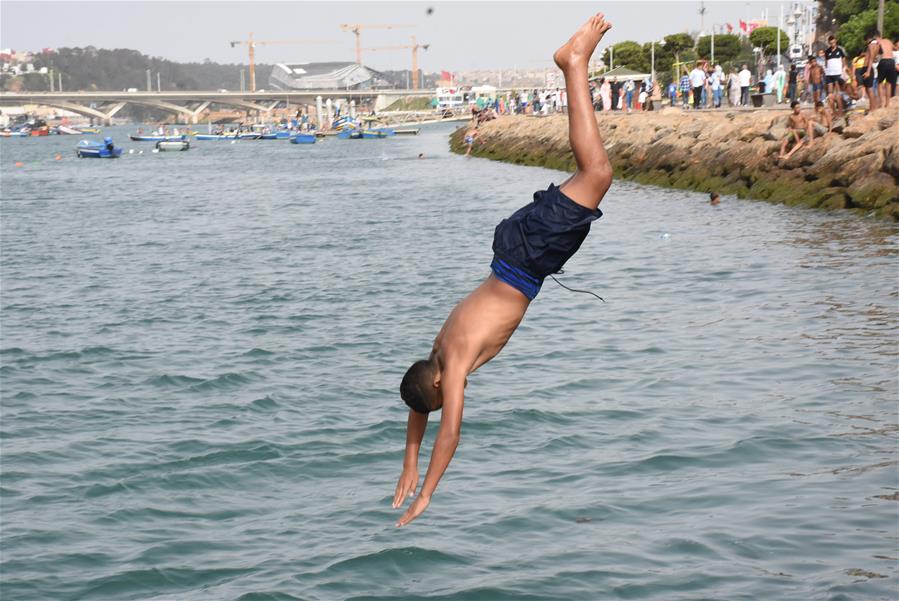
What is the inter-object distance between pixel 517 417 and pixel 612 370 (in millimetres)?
2607

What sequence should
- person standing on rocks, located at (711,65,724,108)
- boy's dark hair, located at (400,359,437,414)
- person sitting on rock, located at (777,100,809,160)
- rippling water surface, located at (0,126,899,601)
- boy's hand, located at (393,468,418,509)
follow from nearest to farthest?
boy's dark hair, located at (400,359,437,414)
boy's hand, located at (393,468,418,509)
rippling water surface, located at (0,126,899,601)
person sitting on rock, located at (777,100,809,160)
person standing on rocks, located at (711,65,724,108)

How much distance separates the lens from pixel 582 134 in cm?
698

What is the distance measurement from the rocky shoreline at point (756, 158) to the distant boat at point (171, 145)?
60.9 m

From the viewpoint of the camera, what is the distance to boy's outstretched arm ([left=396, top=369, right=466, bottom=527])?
22.7ft

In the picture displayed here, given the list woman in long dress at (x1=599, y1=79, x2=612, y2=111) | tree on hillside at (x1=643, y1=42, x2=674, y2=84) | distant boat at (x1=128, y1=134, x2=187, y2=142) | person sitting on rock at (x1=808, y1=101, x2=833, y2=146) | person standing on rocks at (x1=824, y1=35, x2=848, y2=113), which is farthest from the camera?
distant boat at (x1=128, y1=134, x2=187, y2=142)

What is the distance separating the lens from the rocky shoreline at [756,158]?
30.3 m

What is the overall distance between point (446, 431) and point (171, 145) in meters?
111

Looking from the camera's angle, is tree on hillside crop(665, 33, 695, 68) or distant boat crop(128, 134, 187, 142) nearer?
tree on hillside crop(665, 33, 695, 68)

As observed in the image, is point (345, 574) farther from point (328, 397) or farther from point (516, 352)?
point (516, 352)

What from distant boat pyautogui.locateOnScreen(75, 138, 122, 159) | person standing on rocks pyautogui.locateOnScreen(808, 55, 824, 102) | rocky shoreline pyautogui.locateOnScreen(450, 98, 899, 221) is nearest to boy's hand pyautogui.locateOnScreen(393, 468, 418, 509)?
rocky shoreline pyautogui.locateOnScreen(450, 98, 899, 221)

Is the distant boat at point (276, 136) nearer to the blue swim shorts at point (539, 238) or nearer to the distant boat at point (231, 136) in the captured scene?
the distant boat at point (231, 136)

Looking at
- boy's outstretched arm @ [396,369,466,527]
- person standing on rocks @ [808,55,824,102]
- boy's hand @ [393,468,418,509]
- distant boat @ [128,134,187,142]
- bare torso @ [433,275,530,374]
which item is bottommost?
boy's hand @ [393,468,418,509]

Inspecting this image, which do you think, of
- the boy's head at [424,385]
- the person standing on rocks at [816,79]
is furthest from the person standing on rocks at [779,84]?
the boy's head at [424,385]

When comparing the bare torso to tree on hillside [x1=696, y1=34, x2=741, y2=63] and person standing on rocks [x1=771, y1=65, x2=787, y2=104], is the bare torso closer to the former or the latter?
person standing on rocks [x1=771, y1=65, x2=787, y2=104]
